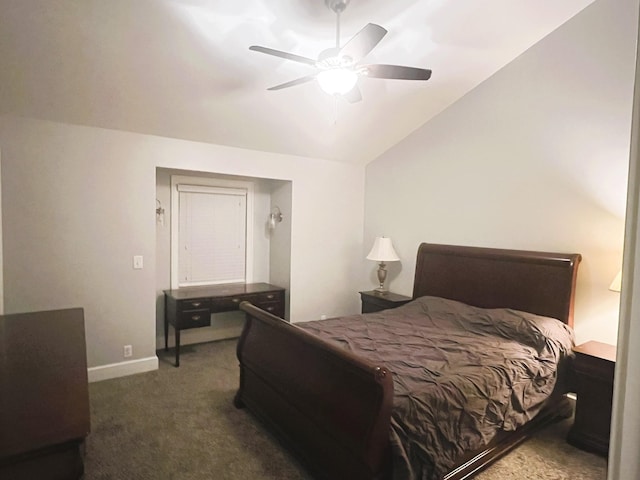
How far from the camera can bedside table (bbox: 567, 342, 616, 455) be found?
249 cm

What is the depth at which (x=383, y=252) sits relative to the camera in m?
4.46

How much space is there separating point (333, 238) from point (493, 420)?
309cm

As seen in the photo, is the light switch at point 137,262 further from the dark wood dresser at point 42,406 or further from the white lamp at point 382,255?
the white lamp at point 382,255

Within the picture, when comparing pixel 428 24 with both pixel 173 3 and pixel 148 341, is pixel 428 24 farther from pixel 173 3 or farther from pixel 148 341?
pixel 148 341

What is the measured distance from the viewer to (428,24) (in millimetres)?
2938

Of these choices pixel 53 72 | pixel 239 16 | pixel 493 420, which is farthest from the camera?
pixel 53 72

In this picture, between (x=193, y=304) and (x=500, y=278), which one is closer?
(x=500, y=278)

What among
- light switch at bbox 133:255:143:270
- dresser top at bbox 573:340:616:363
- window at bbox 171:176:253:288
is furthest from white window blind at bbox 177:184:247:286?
dresser top at bbox 573:340:616:363

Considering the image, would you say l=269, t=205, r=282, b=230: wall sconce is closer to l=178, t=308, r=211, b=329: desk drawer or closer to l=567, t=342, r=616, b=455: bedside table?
l=178, t=308, r=211, b=329: desk drawer

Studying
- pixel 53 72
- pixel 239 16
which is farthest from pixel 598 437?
pixel 53 72

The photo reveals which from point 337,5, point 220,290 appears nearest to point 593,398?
point 337,5

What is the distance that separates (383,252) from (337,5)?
2680 millimetres

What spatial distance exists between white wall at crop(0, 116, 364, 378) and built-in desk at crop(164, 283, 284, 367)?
0.25m

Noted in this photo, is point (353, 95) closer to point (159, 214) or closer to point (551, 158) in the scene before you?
point (551, 158)
